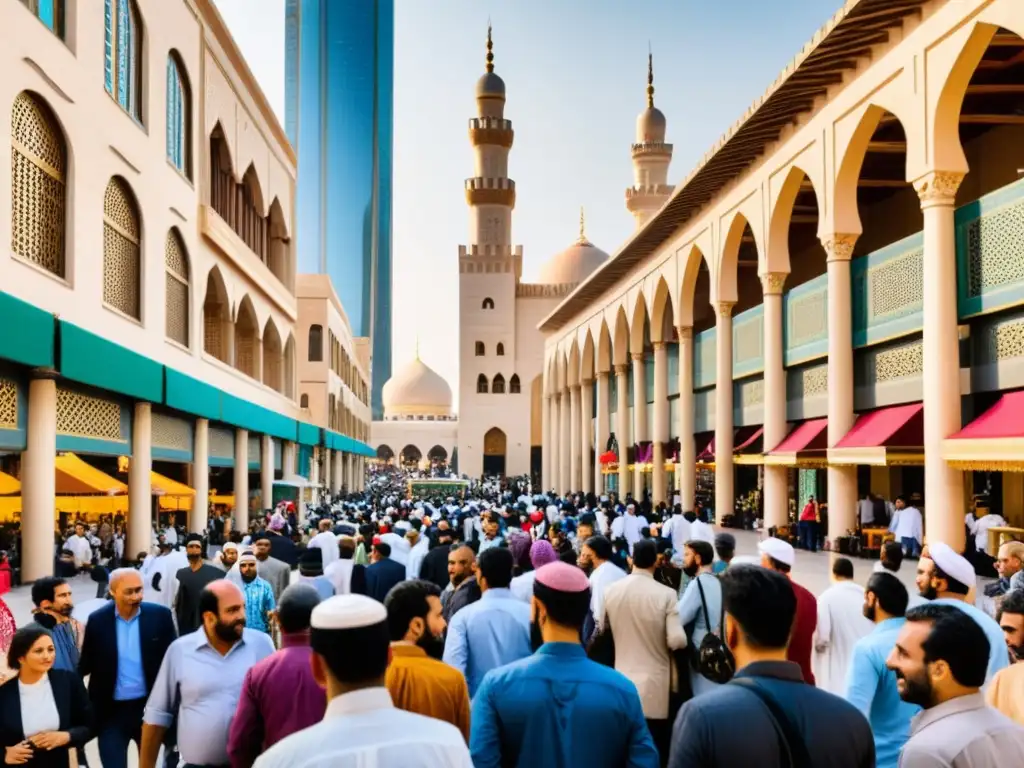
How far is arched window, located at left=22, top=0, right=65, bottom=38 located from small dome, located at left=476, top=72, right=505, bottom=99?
45.7m

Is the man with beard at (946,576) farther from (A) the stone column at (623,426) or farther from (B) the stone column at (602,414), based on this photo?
(B) the stone column at (602,414)

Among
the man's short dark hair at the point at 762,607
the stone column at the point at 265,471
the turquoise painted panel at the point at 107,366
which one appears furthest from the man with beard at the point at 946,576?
the stone column at the point at 265,471

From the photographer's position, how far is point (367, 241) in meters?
131

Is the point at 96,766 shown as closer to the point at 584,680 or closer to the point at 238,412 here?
the point at 584,680

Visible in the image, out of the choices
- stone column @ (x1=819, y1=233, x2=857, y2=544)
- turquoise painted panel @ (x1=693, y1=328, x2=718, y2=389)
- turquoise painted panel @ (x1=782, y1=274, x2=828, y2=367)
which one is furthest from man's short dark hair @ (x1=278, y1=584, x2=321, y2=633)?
turquoise painted panel @ (x1=693, y1=328, x2=718, y2=389)

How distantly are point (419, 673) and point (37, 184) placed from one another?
40.5ft

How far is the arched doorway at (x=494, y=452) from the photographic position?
63.9 meters

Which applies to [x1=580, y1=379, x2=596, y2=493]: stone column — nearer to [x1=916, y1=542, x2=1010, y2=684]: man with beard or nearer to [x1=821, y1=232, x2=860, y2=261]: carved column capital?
[x1=821, y1=232, x2=860, y2=261]: carved column capital

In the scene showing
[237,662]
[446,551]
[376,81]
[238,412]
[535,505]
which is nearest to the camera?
[237,662]

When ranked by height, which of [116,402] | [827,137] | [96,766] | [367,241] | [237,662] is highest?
[367,241]

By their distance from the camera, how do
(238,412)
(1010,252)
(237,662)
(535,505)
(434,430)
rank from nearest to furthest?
1. (237,662)
2. (1010,252)
3. (535,505)
4. (238,412)
5. (434,430)

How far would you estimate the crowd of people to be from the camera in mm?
2693

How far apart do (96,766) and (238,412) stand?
18468 millimetres

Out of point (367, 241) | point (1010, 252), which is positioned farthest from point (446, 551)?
point (367, 241)
